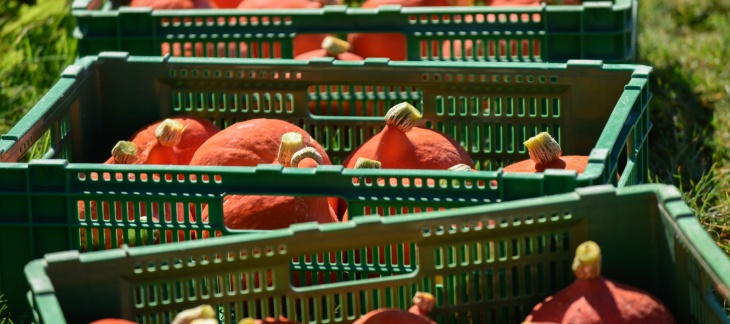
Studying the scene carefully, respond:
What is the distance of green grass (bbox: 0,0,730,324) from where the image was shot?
4.88m

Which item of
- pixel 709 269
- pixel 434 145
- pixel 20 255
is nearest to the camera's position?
pixel 709 269

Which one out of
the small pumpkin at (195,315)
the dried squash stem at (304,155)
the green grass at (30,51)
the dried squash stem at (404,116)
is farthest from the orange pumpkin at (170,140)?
the green grass at (30,51)

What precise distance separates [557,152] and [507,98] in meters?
0.57

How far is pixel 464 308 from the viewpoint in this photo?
3.09 meters

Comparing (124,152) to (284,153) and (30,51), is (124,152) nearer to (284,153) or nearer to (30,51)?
(284,153)

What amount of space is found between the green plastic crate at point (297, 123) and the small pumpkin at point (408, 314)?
34cm

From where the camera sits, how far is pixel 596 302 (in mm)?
2912

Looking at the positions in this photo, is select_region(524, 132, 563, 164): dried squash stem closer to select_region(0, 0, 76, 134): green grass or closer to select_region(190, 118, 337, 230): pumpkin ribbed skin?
select_region(190, 118, 337, 230): pumpkin ribbed skin

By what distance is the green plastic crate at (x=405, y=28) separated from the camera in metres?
4.46

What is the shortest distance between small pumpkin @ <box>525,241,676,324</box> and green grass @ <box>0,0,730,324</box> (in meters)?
1.45

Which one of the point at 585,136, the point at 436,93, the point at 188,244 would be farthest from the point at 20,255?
the point at 585,136

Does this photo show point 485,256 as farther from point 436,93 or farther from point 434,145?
point 436,93

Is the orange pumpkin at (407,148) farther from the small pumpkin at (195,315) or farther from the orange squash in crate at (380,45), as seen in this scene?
the small pumpkin at (195,315)

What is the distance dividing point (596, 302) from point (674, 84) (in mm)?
3127
